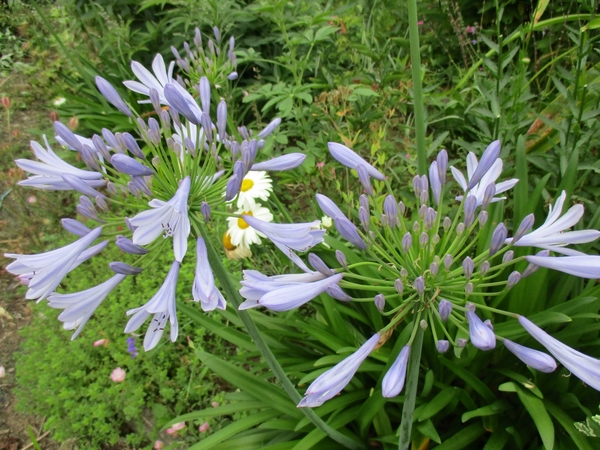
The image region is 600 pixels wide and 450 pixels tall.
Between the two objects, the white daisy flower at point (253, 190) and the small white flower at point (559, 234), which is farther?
the white daisy flower at point (253, 190)

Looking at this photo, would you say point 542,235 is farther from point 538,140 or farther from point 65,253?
point 538,140

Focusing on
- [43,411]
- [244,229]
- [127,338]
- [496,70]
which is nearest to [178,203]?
[244,229]

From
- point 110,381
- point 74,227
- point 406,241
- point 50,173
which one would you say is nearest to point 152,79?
point 50,173

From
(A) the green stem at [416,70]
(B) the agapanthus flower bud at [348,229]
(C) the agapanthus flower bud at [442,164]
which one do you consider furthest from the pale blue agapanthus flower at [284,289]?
(A) the green stem at [416,70]

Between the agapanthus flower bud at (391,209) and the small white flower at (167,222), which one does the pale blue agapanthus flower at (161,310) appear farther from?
the agapanthus flower bud at (391,209)

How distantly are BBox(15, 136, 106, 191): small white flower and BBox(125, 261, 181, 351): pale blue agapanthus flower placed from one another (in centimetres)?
36

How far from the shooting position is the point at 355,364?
1169 mm

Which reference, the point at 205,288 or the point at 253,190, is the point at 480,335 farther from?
the point at 253,190

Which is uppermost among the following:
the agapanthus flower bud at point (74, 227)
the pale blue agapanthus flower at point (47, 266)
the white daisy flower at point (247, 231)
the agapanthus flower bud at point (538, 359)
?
the agapanthus flower bud at point (74, 227)

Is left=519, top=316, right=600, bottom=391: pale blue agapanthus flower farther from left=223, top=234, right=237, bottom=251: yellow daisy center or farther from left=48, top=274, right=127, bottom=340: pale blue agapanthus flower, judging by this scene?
left=223, top=234, right=237, bottom=251: yellow daisy center

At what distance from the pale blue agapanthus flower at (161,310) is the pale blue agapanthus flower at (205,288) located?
71mm

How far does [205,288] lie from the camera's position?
1210 millimetres

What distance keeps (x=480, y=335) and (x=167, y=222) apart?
0.79 meters

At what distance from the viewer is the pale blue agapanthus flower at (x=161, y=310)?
4.14 feet
